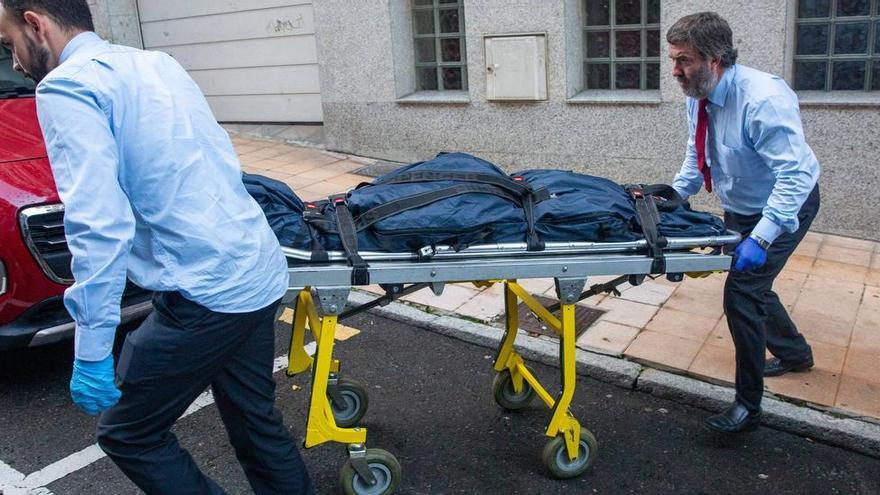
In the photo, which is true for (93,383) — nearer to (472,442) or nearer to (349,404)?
(349,404)

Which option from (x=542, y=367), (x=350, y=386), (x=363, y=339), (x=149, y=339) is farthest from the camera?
(x=363, y=339)

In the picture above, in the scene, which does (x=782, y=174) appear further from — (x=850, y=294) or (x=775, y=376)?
(x=850, y=294)

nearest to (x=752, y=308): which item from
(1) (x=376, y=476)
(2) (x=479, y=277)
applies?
(2) (x=479, y=277)

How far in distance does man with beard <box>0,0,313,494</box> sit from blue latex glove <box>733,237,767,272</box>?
6.12 feet

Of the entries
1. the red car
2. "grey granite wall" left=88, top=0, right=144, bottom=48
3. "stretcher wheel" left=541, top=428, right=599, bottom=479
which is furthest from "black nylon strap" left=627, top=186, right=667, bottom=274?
"grey granite wall" left=88, top=0, right=144, bottom=48

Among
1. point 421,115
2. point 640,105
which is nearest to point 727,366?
point 640,105

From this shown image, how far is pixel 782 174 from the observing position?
366 cm

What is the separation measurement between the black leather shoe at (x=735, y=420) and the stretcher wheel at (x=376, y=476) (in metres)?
1.47

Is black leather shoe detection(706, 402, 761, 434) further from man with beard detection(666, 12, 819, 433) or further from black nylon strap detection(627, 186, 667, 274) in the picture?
black nylon strap detection(627, 186, 667, 274)

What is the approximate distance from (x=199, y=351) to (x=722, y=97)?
246 cm

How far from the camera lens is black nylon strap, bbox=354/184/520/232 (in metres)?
3.36

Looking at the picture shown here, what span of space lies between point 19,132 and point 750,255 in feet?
12.9

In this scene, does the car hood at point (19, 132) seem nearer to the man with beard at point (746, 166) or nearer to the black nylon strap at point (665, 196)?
the black nylon strap at point (665, 196)

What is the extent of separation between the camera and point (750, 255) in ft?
11.8
